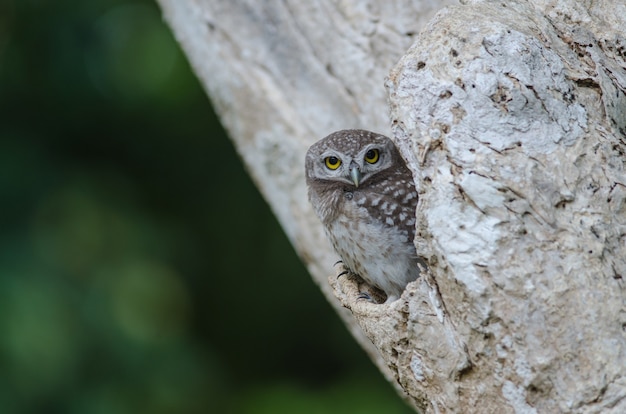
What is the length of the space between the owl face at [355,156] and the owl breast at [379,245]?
0.57 feet

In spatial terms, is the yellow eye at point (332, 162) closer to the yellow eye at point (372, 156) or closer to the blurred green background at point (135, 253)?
the yellow eye at point (372, 156)

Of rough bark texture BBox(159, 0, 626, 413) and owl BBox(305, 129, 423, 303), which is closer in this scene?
rough bark texture BBox(159, 0, 626, 413)

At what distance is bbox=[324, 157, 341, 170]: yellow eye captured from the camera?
3237 mm

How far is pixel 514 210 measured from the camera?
218cm

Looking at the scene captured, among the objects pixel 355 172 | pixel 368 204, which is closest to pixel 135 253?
pixel 355 172

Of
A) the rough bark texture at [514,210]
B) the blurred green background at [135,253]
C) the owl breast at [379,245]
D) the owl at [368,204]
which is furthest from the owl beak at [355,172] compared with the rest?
the blurred green background at [135,253]

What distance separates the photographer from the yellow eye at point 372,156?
3209 mm

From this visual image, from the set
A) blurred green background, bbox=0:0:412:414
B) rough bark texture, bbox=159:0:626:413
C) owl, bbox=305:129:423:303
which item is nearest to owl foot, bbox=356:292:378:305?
owl, bbox=305:129:423:303

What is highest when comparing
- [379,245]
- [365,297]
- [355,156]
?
[355,156]

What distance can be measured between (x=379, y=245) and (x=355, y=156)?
427mm

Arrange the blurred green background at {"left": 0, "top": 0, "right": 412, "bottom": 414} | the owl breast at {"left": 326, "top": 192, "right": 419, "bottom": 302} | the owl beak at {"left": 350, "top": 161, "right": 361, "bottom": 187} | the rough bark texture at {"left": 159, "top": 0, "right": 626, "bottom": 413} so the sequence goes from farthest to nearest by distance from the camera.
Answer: the blurred green background at {"left": 0, "top": 0, "right": 412, "bottom": 414}
the owl beak at {"left": 350, "top": 161, "right": 361, "bottom": 187}
the owl breast at {"left": 326, "top": 192, "right": 419, "bottom": 302}
the rough bark texture at {"left": 159, "top": 0, "right": 626, "bottom": 413}

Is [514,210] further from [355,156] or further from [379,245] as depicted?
[355,156]

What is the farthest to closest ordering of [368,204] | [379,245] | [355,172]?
[355,172] < [368,204] < [379,245]

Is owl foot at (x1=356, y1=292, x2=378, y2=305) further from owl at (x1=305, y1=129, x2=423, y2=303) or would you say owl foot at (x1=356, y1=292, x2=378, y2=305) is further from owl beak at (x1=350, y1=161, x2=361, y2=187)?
owl beak at (x1=350, y1=161, x2=361, y2=187)
